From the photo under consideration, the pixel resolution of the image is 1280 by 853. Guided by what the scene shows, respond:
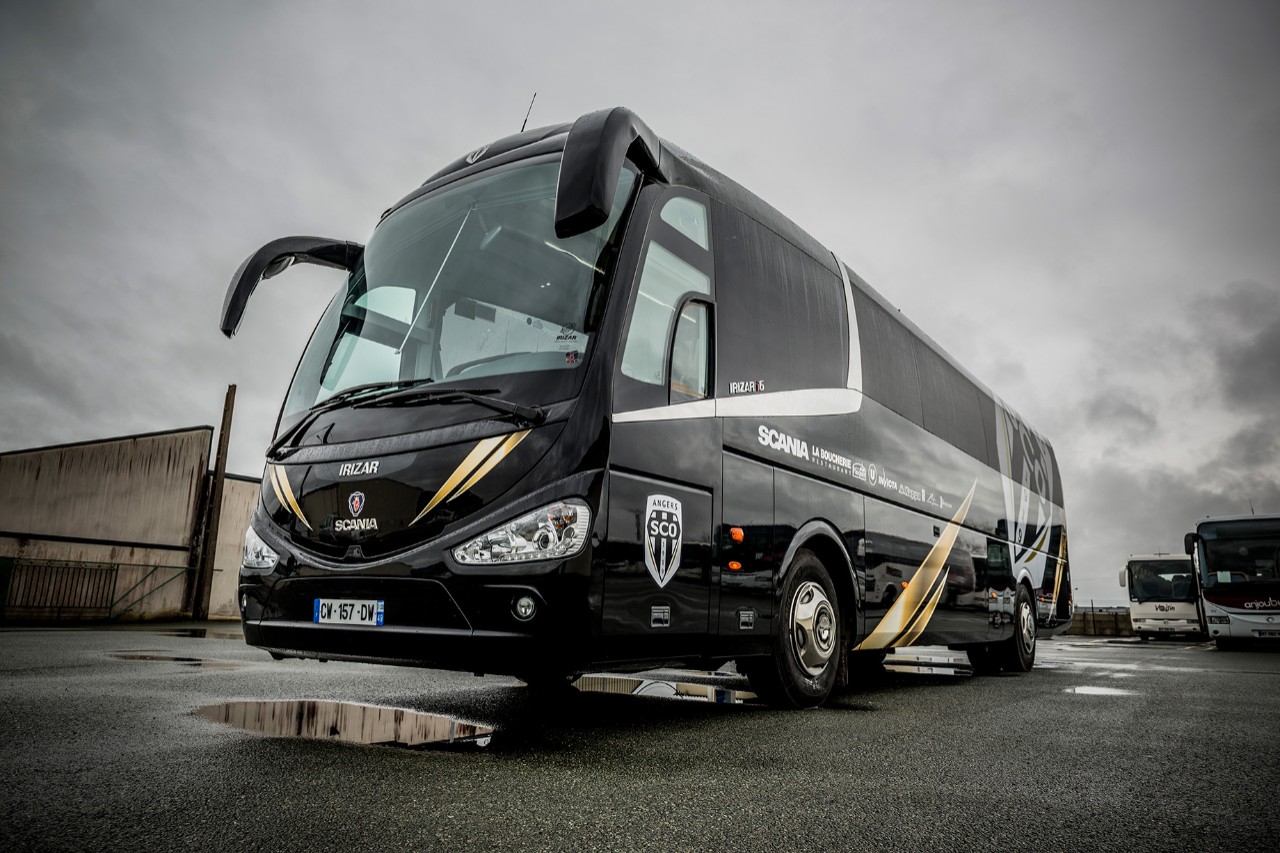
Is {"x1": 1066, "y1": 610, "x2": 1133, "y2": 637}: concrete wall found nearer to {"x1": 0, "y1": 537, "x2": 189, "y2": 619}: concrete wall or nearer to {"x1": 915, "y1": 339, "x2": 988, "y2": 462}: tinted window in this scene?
{"x1": 915, "y1": 339, "x2": 988, "y2": 462}: tinted window

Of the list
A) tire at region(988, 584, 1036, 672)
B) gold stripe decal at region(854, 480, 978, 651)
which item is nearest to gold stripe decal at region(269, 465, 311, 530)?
gold stripe decal at region(854, 480, 978, 651)

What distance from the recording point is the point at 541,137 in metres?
4.66

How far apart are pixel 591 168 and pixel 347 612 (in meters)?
2.18

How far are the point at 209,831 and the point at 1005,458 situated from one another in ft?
31.1

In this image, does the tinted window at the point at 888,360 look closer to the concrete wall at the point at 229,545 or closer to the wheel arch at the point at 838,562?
the wheel arch at the point at 838,562

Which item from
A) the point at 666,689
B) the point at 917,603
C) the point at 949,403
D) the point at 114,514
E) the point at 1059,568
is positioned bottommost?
the point at 666,689

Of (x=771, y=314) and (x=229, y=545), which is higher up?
(x=771, y=314)

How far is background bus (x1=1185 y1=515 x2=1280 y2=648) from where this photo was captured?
57.6 ft

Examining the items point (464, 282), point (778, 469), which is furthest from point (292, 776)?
point (778, 469)

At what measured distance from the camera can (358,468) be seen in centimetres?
389

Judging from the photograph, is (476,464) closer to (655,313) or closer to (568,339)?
(568,339)

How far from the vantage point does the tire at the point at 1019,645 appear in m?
9.51

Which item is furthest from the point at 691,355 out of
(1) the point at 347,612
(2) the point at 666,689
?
(2) the point at 666,689

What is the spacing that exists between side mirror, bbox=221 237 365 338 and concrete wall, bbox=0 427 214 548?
18.0m
